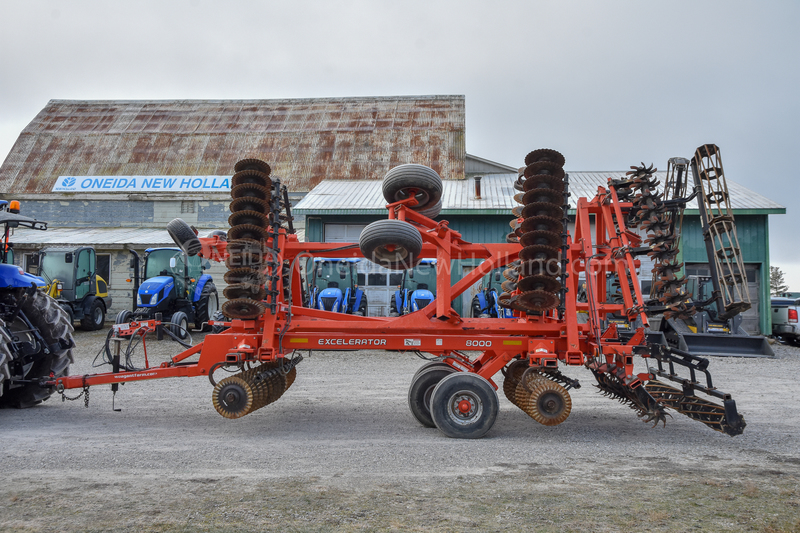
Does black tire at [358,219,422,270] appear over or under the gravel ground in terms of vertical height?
over

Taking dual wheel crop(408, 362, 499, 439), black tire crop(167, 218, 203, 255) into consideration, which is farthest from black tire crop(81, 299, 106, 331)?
dual wheel crop(408, 362, 499, 439)

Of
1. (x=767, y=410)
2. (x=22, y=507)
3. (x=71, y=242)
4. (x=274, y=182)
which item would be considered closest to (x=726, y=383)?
(x=767, y=410)

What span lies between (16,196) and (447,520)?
973 inches

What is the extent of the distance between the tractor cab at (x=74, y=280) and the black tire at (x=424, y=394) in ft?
42.8

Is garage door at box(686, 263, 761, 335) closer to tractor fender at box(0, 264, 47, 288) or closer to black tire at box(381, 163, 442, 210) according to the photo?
black tire at box(381, 163, 442, 210)

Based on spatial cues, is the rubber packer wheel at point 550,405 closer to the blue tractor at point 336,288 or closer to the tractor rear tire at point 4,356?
the tractor rear tire at point 4,356

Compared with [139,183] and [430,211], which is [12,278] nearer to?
[430,211]

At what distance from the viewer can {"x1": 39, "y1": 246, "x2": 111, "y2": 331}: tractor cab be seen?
52.2 ft

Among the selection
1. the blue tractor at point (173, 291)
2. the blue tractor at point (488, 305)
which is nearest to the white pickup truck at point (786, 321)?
the blue tractor at point (488, 305)

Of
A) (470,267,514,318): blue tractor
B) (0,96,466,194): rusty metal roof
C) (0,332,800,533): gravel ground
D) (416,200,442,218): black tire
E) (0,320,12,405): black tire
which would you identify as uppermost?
(0,96,466,194): rusty metal roof

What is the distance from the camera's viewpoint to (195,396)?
25.6 feet

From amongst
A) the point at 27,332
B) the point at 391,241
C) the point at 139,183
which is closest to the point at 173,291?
the point at 27,332

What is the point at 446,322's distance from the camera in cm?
606

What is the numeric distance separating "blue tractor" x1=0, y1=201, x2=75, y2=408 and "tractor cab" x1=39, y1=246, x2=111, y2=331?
31.7 feet
